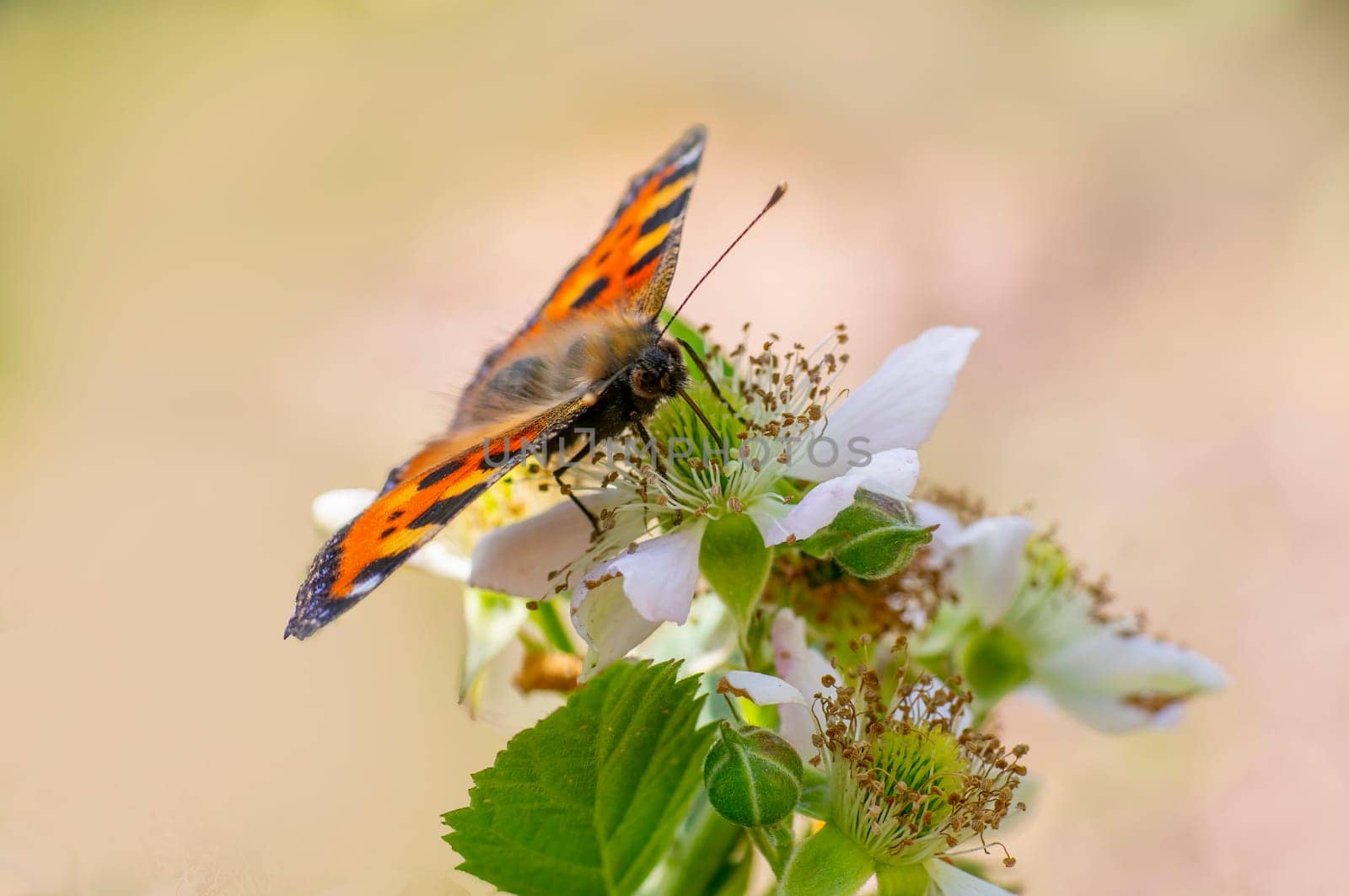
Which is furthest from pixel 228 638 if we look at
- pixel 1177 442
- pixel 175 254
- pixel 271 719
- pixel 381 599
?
pixel 175 254

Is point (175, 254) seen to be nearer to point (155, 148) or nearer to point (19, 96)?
point (155, 148)

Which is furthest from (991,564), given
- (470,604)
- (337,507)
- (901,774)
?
(337,507)

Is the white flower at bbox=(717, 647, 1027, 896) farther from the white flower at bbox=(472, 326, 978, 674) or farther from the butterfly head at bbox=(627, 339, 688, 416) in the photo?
the butterfly head at bbox=(627, 339, 688, 416)

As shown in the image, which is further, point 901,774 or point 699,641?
point 699,641

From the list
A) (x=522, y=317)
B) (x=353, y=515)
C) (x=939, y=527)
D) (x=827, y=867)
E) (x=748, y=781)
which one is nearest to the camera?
(x=748, y=781)

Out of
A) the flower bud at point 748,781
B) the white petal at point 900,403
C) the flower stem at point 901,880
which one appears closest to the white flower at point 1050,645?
the white petal at point 900,403

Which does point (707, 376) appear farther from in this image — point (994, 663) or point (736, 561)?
point (994, 663)
